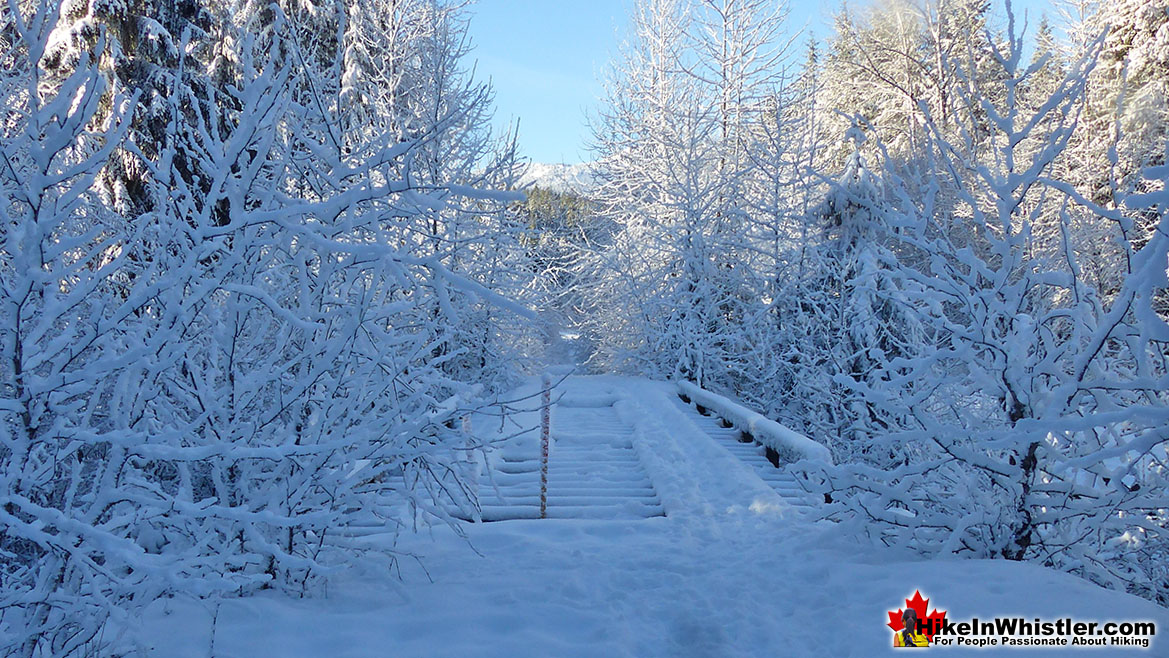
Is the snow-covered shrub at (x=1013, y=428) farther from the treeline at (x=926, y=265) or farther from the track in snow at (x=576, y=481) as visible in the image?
the track in snow at (x=576, y=481)

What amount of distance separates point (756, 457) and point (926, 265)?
9.82m

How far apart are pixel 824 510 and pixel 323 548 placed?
10.9 feet

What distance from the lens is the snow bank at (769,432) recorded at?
6.92 metres

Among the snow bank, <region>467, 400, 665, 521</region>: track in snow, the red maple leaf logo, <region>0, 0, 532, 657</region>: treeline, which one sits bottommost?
<region>467, 400, 665, 521</region>: track in snow

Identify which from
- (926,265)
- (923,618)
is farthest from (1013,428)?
(926,265)

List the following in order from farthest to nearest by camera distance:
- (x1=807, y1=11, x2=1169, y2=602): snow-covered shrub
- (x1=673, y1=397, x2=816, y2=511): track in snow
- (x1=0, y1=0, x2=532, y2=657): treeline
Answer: (x1=673, y1=397, x2=816, y2=511): track in snow → (x1=807, y1=11, x2=1169, y2=602): snow-covered shrub → (x1=0, y1=0, x2=532, y2=657): treeline

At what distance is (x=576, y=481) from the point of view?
7.27 metres

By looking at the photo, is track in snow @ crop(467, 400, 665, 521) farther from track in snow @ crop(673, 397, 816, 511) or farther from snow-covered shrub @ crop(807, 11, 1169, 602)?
snow-covered shrub @ crop(807, 11, 1169, 602)

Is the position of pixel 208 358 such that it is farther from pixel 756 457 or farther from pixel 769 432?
pixel 756 457

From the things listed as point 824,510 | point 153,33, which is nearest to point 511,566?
point 824,510

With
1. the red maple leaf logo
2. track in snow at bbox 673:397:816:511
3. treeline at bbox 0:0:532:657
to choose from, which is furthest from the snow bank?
treeline at bbox 0:0:532:657

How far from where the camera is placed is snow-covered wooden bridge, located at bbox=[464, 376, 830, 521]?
6238 mm

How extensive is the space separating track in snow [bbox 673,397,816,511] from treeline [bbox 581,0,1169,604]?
285 millimetres

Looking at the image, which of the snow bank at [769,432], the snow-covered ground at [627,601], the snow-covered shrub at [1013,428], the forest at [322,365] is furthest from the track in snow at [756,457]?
the snow-covered shrub at [1013,428]
